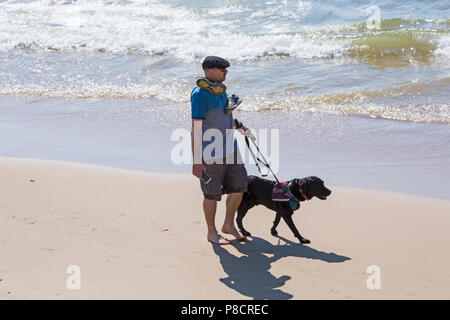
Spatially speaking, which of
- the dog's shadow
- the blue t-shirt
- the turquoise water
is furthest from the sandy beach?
the turquoise water

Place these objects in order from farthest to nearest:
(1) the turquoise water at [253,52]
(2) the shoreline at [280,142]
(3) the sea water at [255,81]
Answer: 1. (1) the turquoise water at [253,52]
2. (3) the sea water at [255,81]
3. (2) the shoreline at [280,142]

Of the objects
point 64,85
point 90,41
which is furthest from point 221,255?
point 90,41

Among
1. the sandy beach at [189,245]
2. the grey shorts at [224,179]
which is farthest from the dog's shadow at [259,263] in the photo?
the grey shorts at [224,179]

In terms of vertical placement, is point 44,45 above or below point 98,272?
above

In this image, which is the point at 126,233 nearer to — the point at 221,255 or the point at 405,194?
the point at 221,255

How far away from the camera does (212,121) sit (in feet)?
16.4

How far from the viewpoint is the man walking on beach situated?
490cm

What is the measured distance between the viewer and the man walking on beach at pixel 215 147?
4898mm

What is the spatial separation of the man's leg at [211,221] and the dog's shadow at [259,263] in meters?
0.08

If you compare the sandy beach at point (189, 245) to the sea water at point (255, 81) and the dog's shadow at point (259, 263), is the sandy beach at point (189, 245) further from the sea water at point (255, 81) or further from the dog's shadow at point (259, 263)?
the sea water at point (255, 81)

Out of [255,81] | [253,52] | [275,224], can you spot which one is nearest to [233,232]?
[275,224]
